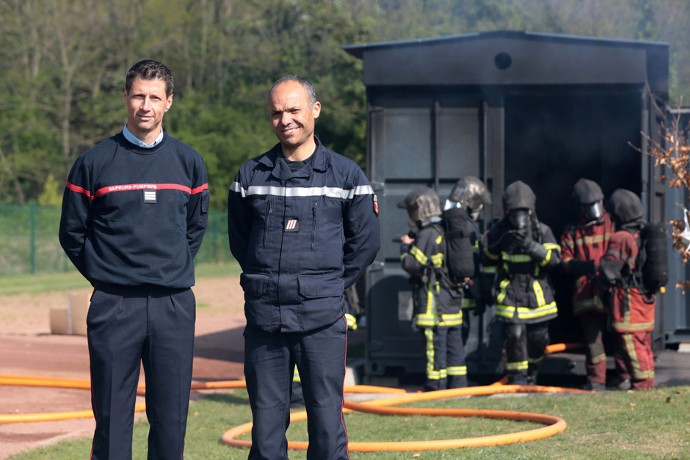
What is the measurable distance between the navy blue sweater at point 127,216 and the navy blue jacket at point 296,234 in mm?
279

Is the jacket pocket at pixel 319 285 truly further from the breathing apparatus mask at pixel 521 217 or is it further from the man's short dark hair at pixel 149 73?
the breathing apparatus mask at pixel 521 217

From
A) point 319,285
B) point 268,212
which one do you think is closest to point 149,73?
point 268,212

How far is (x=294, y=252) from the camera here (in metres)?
4.81

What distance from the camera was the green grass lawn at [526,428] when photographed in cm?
666

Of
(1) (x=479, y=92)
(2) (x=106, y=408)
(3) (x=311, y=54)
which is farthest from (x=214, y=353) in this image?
(3) (x=311, y=54)

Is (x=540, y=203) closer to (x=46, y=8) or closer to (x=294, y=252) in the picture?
(x=294, y=252)

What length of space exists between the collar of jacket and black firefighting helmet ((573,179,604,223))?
5.56 meters

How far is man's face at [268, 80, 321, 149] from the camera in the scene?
4.85 metres

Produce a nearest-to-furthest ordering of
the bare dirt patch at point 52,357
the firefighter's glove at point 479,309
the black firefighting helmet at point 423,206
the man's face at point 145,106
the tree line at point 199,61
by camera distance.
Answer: the man's face at point 145,106 → the bare dirt patch at point 52,357 → the black firefighting helmet at point 423,206 → the firefighter's glove at point 479,309 → the tree line at point 199,61

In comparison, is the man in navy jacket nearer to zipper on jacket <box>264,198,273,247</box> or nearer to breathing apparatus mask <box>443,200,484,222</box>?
zipper on jacket <box>264,198,273,247</box>

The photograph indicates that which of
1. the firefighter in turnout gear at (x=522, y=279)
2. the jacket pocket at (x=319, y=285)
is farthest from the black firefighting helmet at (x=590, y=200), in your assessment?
the jacket pocket at (x=319, y=285)

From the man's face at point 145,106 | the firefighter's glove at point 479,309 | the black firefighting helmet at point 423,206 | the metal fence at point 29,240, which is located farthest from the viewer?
the metal fence at point 29,240

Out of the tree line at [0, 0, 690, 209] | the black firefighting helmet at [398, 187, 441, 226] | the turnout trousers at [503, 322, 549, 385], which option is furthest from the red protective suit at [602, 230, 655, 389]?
the tree line at [0, 0, 690, 209]

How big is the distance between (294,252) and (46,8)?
34.1m
